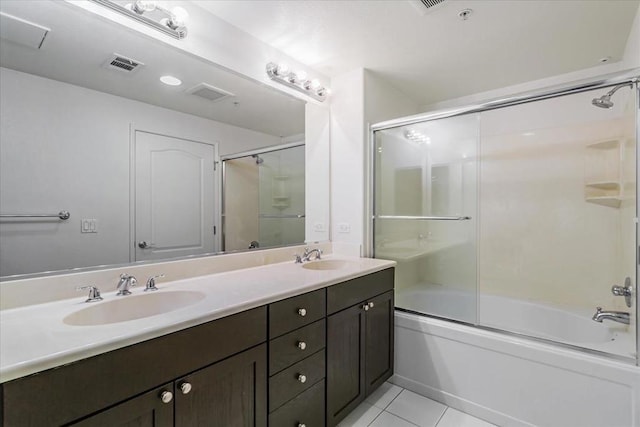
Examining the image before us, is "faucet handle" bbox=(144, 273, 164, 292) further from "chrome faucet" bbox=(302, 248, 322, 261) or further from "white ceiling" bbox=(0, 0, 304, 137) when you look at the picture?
"chrome faucet" bbox=(302, 248, 322, 261)

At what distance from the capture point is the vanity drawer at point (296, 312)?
1.25 meters

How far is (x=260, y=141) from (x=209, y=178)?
48cm

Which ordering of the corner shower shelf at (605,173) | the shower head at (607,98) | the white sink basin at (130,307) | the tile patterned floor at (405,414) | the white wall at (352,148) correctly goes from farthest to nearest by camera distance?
1. the white wall at (352,148)
2. the corner shower shelf at (605,173)
3. the tile patterned floor at (405,414)
4. the shower head at (607,98)
5. the white sink basin at (130,307)

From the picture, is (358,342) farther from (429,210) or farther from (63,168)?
(63,168)

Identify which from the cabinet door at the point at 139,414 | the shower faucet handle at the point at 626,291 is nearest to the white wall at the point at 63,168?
the cabinet door at the point at 139,414

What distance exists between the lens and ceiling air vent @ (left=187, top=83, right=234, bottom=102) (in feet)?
5.38

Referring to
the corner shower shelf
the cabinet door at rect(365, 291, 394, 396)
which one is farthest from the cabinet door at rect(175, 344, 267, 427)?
the corner shower shelf

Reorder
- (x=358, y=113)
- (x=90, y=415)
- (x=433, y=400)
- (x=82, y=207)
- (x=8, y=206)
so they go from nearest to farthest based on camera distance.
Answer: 1. (x=90, y=415)
2. (x=8, y=206)
3. (x=82, y=207)
4. (x=433, y=400)
5. (x=358, y=113)

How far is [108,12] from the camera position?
1308mm

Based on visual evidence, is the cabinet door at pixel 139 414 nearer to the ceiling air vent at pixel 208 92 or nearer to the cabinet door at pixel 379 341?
the cabinet door at pixel 379 341

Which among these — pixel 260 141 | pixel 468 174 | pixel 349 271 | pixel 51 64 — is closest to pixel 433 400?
pixel 349 271

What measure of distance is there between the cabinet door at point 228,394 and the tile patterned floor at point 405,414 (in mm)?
839

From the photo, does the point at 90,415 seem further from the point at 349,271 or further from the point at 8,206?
the point at 349,271

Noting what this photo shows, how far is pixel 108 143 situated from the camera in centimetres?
131
